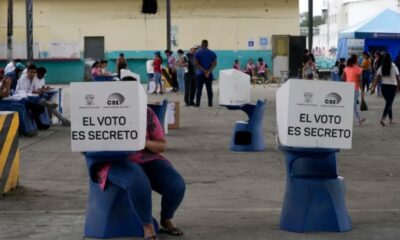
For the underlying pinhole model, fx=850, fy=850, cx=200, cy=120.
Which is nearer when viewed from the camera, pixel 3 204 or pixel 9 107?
pixel 3 204

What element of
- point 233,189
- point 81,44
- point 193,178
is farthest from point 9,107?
point 81,44

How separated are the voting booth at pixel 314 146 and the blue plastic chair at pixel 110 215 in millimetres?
1362

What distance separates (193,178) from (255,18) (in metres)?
40.1

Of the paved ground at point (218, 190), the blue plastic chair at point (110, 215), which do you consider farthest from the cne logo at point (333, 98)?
the blue plastic chair at point (110, 215)

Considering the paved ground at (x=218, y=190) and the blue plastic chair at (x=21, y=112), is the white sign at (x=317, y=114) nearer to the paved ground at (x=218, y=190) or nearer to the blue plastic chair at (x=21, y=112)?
the paved ground at (x=218, y=190)

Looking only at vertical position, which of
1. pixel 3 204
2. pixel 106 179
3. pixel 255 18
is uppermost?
pixel 255 18

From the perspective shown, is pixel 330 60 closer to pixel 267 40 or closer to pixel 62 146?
pixel 267 40

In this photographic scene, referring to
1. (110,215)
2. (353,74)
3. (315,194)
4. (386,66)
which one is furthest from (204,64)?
(110,215)

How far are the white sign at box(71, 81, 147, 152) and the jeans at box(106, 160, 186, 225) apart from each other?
216 millimetres

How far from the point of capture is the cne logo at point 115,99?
23.8 feet

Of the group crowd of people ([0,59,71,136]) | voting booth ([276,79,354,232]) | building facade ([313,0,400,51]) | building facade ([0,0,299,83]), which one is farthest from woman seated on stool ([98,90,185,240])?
building facade ([313,0,400,51])

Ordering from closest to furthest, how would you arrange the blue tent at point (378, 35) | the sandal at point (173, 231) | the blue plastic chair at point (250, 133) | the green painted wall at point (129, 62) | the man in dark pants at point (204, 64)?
1. the sandal at point (173, 231)
2. the blue plastic chair at point (250, 133)
3. the man in dark pants at point (204, 64)
4. the blue tent at point (378, 35)
5. the green painted wall at point (129, 62)

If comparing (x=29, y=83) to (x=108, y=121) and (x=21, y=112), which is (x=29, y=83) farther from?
(x=108, y=121)

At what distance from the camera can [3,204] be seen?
31.2ft
